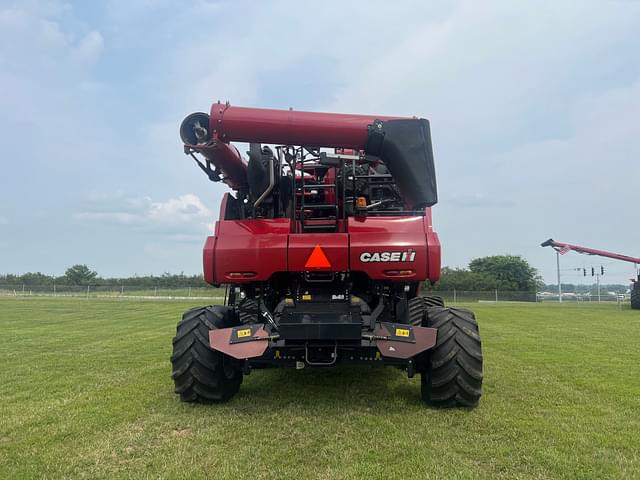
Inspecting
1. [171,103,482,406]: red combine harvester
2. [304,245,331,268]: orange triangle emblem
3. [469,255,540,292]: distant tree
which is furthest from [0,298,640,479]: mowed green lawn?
[469,255,540,292]: distant tree

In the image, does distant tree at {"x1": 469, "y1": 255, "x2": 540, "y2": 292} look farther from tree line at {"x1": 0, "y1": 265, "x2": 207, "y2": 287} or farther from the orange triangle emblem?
the orange triangle emblem

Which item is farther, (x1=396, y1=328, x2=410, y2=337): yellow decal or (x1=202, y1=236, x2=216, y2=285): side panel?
(x1=202, y1=236, x2=216, y2=285): side panel

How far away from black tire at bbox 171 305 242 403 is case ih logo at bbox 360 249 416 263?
177 centimetres

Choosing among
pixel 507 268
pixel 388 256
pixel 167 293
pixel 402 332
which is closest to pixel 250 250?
pixel 388 256

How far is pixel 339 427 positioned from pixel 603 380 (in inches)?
162

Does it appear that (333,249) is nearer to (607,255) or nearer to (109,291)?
(607,255)

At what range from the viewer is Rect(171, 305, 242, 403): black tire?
4.82 meters

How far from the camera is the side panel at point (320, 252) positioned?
464cm

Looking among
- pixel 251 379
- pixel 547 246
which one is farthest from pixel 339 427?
pixel 547 246

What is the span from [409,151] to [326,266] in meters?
1.34

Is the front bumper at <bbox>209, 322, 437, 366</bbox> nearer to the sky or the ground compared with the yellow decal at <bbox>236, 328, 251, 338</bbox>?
nearer to the ground

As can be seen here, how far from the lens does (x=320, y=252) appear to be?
465cm

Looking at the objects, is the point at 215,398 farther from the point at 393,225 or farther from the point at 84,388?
the point at 393,225

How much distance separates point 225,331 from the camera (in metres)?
4.70
